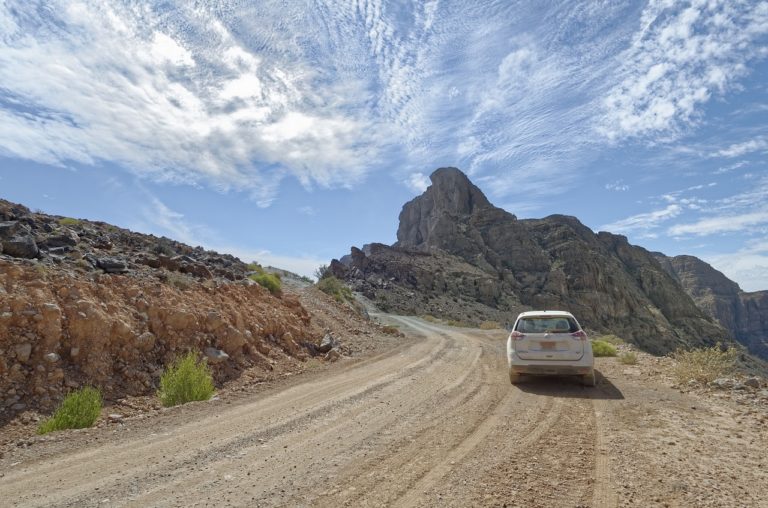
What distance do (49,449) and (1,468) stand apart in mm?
637

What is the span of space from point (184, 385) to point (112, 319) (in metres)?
2.20

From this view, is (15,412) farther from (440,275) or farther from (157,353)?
(440,275)

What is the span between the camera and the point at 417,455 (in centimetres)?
512

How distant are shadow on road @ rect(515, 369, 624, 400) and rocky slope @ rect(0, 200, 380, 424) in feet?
21.2

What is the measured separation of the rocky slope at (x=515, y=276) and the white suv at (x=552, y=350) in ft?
132

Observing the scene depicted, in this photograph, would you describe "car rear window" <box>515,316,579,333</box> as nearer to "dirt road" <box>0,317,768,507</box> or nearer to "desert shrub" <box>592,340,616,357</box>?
"dirt road" <box>0,317,768,507</box>

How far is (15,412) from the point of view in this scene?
22.1 feet

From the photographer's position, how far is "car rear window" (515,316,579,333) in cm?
965

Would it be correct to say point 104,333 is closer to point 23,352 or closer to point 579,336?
point 23,352

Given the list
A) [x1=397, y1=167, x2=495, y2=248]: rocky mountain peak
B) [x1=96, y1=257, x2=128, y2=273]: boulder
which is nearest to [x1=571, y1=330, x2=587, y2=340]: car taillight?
[x1=96, y1=257, x2=128, y2=273]: boulder

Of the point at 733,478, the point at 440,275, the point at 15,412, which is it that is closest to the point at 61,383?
the point at 15,412

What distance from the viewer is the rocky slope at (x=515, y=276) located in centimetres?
6400

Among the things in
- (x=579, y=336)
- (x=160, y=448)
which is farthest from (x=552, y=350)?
(x=160, y=448)

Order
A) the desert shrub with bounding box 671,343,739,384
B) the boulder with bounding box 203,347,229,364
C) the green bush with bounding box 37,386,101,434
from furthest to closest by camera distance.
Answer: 1. the boulder with bounding box 203,347,229,364
2. the desert shrub with bounding box 671,343,739,384
3. the green bush with bounding box 37,386,101,434
